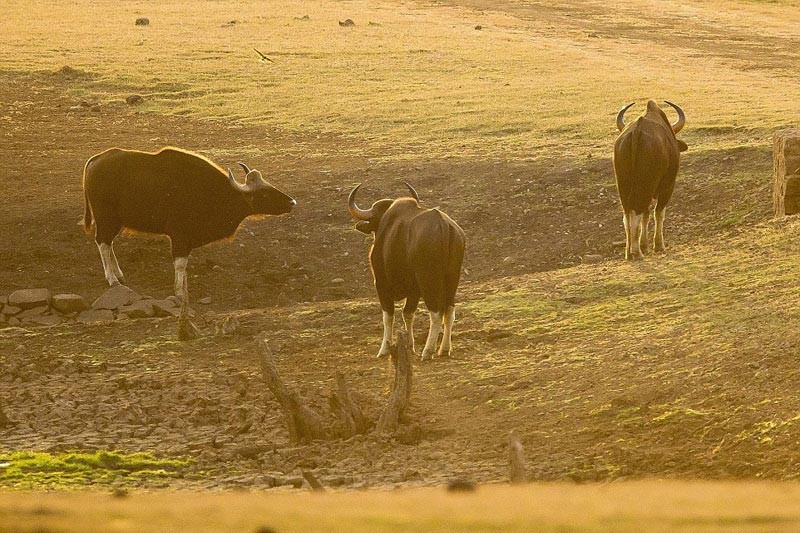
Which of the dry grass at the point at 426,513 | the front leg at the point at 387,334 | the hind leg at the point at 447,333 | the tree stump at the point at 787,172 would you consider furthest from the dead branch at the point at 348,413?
the tree stump at the point at 787,172

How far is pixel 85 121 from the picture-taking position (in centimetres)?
2428

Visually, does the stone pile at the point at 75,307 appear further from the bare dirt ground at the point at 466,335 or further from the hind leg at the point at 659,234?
the hind leg at the point at 659,234

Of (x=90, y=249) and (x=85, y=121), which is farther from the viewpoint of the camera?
(x=85, y=121)

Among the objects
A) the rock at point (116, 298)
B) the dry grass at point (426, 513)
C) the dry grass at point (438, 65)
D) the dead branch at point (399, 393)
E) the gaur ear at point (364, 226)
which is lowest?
the rock at point (116, 298)

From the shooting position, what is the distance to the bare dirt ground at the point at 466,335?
784 centimetres

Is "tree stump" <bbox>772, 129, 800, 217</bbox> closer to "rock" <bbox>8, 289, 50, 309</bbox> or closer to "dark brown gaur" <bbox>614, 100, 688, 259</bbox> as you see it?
"dark brown gaur" <bbox>614, 100, 688, 259</bbox>

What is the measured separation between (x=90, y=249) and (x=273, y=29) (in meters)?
25.0

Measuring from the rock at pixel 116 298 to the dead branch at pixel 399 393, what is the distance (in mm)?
5679

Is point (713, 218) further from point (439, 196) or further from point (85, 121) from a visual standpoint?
point (85, 121)

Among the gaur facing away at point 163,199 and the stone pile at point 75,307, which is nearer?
the stone pile at point 75,307

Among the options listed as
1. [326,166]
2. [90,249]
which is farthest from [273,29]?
[90,249]

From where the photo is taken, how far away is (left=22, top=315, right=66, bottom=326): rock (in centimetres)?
1312

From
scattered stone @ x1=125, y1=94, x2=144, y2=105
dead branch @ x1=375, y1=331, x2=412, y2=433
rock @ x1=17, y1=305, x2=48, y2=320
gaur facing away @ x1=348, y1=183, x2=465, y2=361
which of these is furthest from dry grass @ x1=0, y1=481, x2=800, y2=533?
scattered stone @ x1=125, y1=94, x2=144, y2=105

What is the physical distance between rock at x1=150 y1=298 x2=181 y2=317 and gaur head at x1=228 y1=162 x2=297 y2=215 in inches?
72.6
